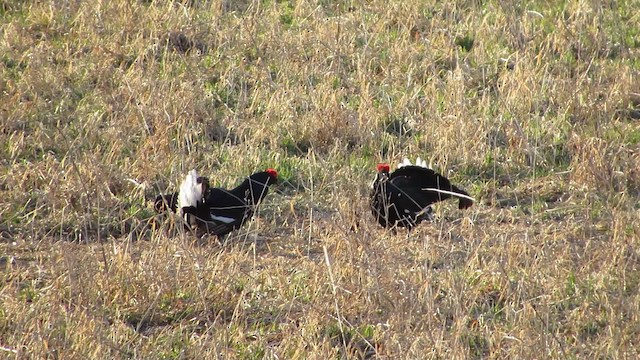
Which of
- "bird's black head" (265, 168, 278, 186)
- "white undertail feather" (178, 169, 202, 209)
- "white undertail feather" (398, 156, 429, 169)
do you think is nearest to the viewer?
"white undertail feather" (178, 169, 202, 209)

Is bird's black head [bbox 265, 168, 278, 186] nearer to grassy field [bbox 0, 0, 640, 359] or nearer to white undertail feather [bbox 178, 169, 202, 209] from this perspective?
grassy field [bbox 0, 0, 640, 359]

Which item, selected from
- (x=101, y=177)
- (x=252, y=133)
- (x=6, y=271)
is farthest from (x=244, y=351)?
(x=252, y=133)

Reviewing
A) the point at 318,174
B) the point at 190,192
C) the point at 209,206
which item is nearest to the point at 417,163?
the point at 318,174

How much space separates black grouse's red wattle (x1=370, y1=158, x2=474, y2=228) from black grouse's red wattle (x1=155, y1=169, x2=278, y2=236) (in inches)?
25.7

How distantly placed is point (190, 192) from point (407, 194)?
115 cm

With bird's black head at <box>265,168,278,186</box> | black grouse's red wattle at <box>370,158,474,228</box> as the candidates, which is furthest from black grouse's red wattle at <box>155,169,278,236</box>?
black grouse's red wattle at <box>370,158,474,228</box>

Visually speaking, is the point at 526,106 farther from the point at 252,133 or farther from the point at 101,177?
the point at 101,177

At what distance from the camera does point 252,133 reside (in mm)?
7250

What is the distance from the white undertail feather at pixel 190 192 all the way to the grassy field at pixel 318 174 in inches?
4.0

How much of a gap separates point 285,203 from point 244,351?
1960 mm

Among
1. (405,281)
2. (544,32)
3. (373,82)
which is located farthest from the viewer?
(544,32)

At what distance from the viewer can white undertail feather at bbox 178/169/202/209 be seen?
5.76 metres

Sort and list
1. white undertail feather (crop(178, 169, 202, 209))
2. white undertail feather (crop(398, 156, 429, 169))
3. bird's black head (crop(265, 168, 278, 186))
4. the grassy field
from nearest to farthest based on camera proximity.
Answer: the grassy field < white undertail feather (crop(178, 169, 202, 209)) < bird's black head (crop(265, 168, 278, 186)) < white undertail feather (crop(398, 156, 429, 169))

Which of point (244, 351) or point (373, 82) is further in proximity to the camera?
point (373, 82)
